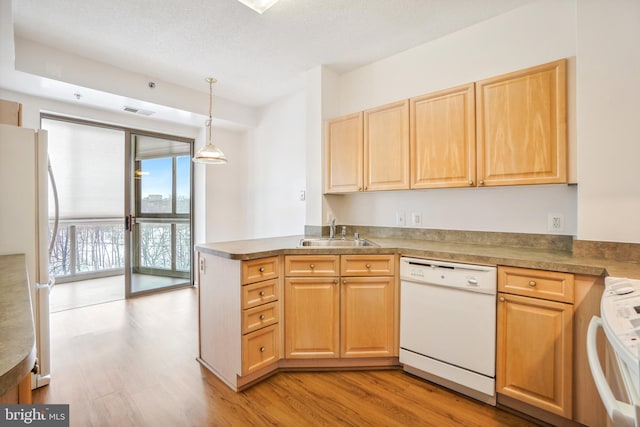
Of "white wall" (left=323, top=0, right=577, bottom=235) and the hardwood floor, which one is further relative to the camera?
"white wall" (left=323, top=0, right=577, bottom=235)

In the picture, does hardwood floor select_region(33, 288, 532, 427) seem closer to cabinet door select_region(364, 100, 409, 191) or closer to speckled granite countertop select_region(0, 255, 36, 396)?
speckled granite countertop select_region(0, 255, 36, 396)

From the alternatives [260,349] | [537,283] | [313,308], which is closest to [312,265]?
[313,308]

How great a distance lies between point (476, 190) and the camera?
2447mm

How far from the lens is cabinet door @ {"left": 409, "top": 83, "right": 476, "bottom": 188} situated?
221cm

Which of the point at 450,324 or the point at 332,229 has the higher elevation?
the point at 332,229

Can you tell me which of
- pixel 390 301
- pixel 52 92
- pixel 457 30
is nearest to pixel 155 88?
pixel 52 92

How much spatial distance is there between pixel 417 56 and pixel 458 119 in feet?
2.81

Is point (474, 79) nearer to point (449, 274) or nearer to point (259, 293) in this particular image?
point (449, 274)

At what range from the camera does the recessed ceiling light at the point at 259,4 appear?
2090mm

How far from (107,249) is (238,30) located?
490 centimetres

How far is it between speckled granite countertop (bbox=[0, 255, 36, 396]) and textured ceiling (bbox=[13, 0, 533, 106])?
2039 millimetres

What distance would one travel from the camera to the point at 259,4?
2125 millimetres

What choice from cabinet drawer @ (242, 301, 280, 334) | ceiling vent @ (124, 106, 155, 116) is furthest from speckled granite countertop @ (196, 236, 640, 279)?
ceiling vent @ (124, 106, 155, 116)

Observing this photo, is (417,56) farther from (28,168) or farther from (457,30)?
(28,168)
